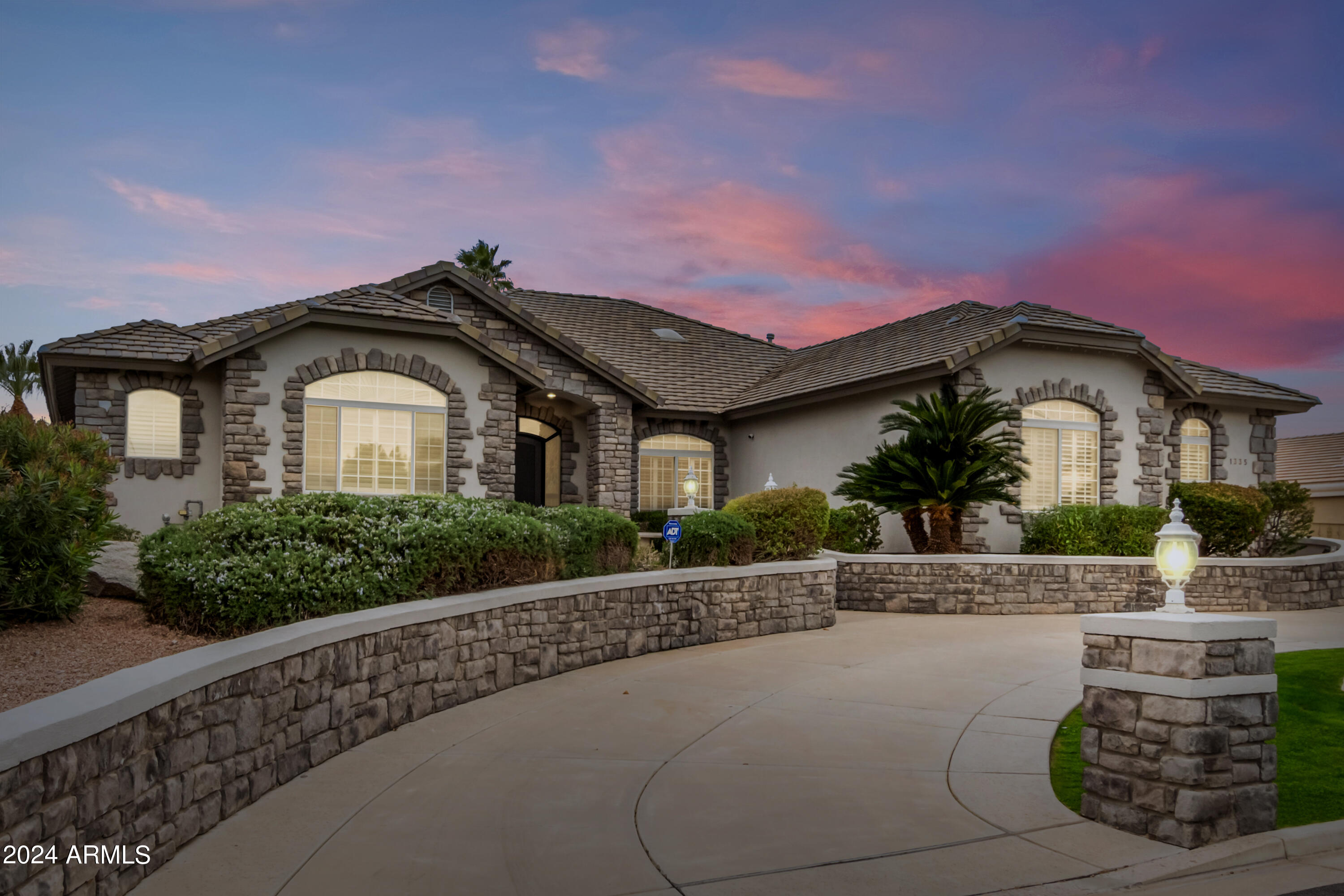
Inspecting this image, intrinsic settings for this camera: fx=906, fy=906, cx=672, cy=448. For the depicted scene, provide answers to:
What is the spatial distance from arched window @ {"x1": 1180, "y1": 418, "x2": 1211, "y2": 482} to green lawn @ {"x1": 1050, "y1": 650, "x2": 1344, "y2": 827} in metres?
12.6

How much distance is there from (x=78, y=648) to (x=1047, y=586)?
1417cm

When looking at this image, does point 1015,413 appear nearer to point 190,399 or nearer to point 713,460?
point 713,460

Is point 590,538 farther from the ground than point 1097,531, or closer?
farther from the ground

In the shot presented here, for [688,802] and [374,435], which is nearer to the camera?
[688,802]

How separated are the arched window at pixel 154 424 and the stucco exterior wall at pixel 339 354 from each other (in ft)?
3.00

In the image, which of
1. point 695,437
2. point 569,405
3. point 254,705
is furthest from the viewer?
point 695,437

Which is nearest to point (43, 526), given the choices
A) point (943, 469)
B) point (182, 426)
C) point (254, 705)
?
point (254, 705)

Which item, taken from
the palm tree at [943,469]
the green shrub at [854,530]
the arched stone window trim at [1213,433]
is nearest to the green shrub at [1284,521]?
the arched stone window trim at [1213,433]

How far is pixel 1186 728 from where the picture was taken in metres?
5.04

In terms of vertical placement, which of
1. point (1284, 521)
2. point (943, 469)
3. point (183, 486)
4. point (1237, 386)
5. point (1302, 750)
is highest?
point (1237, 386)

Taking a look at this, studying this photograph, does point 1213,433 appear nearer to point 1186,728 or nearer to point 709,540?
point 709,540

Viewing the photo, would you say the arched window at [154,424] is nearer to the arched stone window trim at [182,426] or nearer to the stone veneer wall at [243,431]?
the arched stone window trim at [182,426]

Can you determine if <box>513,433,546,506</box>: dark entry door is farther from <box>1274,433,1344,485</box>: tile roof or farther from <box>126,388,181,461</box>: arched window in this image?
<box>1274,433,1344,485</box>: tile roof

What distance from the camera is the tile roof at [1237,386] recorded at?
69.7 feet
